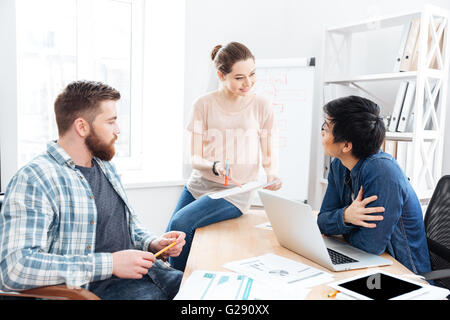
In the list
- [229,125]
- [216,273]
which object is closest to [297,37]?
[229,125]

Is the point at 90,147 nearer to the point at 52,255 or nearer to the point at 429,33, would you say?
the point at 52,255

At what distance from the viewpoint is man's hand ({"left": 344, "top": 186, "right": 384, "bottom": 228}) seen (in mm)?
1335

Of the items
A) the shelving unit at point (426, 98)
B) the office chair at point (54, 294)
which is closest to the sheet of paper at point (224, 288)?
the office chair at point (54, 294)

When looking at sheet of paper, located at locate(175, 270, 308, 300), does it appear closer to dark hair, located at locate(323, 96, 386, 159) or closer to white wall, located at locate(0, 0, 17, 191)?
dark hair, located at locate(323, 96, 386, 159)

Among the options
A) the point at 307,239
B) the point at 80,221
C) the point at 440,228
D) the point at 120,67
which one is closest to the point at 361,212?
the point at 307,239

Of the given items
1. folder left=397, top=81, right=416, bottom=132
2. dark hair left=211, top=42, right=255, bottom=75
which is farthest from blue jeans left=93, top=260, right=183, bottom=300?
folder left=397, top=81, right=416, bottom=132

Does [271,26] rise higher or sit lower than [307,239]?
higher

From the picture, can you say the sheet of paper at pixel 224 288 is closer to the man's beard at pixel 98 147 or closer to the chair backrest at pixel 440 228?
the man's beard at pixel 98 147

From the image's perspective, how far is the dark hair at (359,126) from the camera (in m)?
1.49

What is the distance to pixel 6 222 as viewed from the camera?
112 cm

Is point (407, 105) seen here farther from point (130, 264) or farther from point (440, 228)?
point (130, 264)

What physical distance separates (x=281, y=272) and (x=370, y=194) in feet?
1.40

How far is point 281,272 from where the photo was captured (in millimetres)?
1197

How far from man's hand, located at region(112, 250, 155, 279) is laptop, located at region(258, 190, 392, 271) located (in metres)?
0.46
